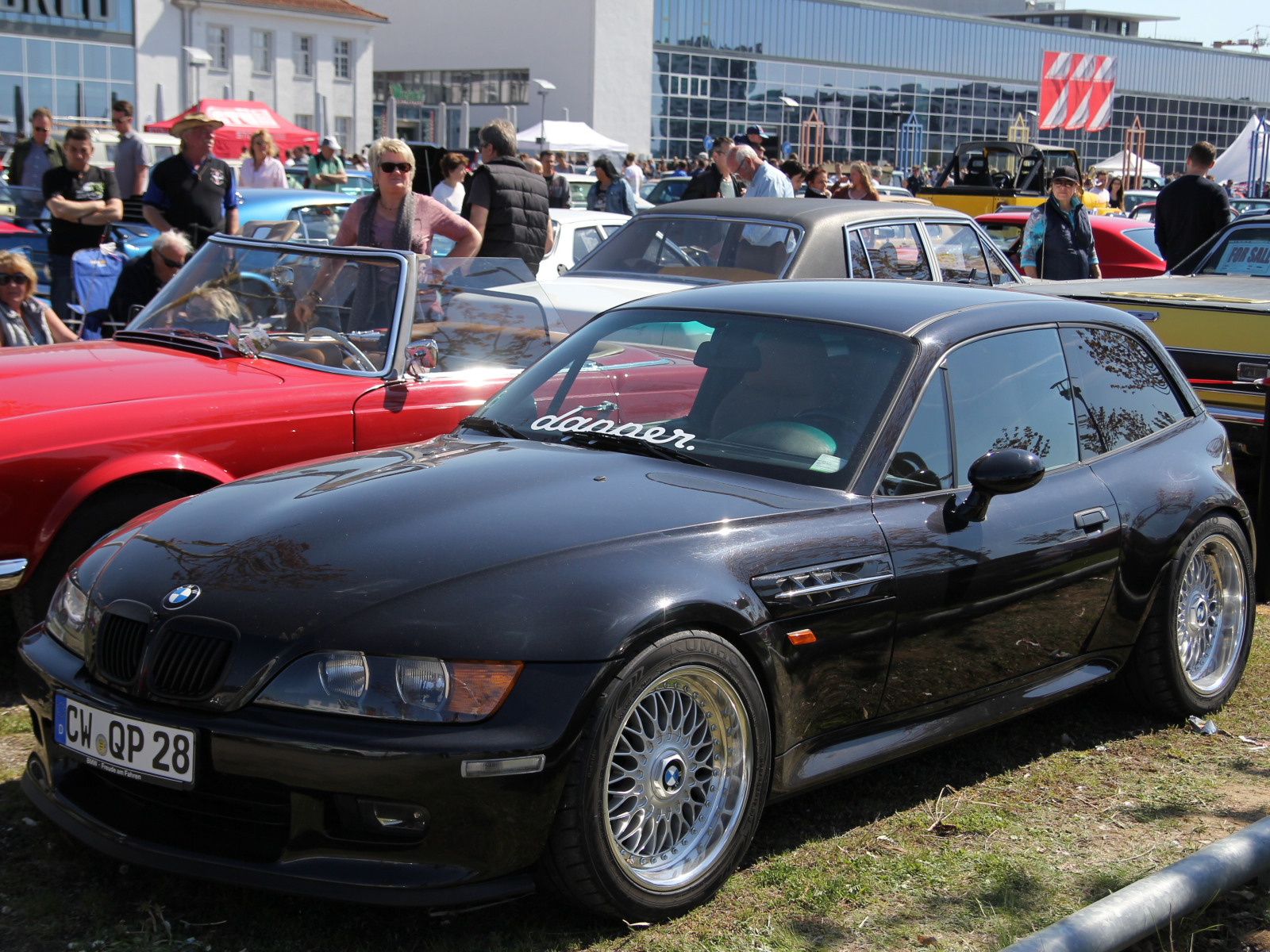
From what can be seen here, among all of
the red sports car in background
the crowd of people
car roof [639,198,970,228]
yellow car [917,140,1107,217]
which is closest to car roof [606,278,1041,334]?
the crowd of people

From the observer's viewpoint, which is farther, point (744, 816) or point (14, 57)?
point (14, 57)

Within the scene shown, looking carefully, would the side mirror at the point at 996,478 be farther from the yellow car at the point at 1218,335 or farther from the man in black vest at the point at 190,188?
the man in black vest at the point at 190,188

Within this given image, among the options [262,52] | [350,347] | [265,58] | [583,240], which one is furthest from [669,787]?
[265,58]

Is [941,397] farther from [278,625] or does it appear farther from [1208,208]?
[1208,208]

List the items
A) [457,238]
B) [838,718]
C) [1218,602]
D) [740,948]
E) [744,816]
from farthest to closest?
1. [457,238]
2. [1218,602]
3. [838,718]
4. [744,816]
5. [740,948]

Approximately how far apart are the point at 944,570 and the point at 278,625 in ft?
5.90

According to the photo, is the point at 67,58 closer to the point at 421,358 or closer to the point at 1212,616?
the point at 421,358

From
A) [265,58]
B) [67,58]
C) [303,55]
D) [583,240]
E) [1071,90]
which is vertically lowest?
[583,240]

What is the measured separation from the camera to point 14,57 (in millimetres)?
48969

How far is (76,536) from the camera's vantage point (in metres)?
4.59

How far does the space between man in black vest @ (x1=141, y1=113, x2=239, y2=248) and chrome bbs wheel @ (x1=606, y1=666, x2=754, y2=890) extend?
7130 millimetres

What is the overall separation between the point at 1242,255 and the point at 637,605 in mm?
8044

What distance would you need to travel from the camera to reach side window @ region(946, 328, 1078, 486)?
3988 mm

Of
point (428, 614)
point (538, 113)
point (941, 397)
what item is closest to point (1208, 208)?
point (941, 397)
